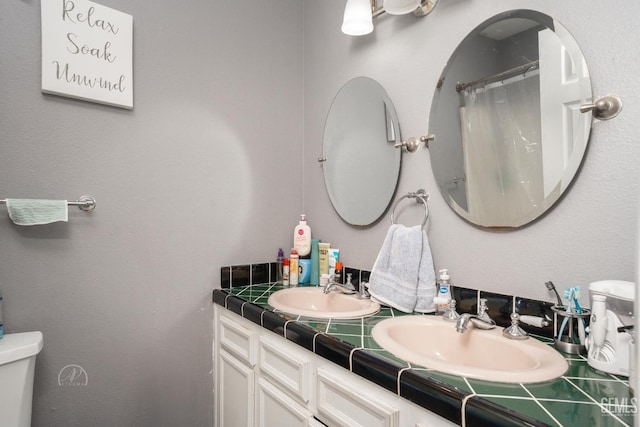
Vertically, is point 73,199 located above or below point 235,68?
below

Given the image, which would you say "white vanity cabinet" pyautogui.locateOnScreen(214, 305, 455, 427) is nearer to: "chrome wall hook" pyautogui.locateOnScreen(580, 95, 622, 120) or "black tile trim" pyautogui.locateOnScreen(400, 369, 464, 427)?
"black tile trim" pyautogui.locateOnScreen(400, 369, 464, 427)

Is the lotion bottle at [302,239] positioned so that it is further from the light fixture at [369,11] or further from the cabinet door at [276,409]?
the light fixture at [369,11]

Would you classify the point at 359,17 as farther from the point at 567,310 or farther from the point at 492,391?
the point at 492,391

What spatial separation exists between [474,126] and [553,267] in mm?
490

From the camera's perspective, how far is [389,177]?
1.44m

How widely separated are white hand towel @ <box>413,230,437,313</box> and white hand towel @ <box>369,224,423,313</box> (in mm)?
12

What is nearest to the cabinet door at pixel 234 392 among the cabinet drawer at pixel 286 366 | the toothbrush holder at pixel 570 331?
the cabinet drawer at pixel 286 366

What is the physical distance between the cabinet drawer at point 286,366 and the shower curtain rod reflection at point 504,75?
3.29 feet

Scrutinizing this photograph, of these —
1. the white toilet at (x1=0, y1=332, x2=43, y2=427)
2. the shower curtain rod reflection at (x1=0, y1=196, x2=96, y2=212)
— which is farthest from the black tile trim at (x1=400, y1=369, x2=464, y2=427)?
the shower curtain rod reflection at (x1=0, y1=196, x2=96, y2=212)

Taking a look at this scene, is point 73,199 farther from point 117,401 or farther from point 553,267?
A: point 553,267

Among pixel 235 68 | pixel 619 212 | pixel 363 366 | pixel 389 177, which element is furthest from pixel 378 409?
pixel 235 68

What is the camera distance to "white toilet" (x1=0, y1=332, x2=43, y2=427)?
104cm

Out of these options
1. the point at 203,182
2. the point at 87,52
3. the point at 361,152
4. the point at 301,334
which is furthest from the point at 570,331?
the point at 87,52

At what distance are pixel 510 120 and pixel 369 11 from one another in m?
0.71
